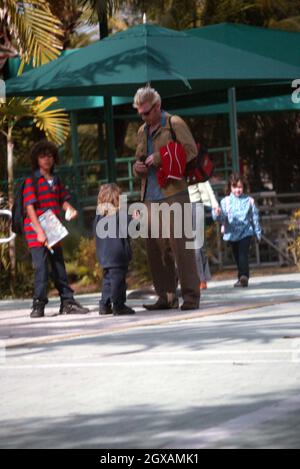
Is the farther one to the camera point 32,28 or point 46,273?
point 32,28

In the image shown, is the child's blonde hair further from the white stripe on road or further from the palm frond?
the palm frond

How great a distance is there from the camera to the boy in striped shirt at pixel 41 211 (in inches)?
548

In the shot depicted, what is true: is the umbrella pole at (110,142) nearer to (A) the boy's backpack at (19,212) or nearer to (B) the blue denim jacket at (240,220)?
(B) the blue denim jacket at (240,220)

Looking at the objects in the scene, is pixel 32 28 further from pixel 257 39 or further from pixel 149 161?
→ pixel 257 39

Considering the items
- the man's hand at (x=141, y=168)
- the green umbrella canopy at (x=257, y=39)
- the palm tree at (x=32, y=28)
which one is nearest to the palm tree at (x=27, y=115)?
the palm tree at (x=32, y=28)

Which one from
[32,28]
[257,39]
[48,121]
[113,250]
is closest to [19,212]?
[113,250]

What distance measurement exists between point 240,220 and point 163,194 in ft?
14.5

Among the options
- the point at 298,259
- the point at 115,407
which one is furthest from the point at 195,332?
the point at 298,259

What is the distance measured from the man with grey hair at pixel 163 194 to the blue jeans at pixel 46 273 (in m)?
0.84

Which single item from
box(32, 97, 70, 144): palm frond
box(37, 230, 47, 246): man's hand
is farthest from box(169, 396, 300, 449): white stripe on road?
box(32, 97, 70, 144): palm frond

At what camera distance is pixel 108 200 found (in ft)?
45.4

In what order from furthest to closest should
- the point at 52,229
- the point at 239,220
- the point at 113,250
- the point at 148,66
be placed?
the point at 239,220
the point at 148,66
the point at 52,229
the point at 113,250
